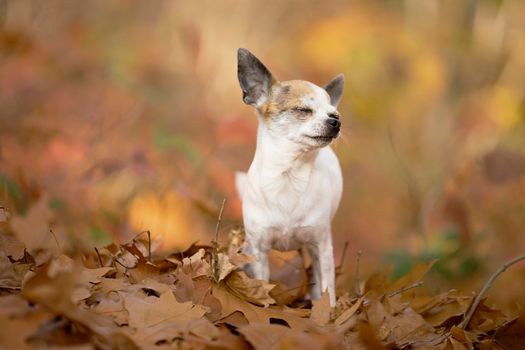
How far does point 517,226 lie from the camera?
6.98 m

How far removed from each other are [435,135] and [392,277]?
5.53 metres

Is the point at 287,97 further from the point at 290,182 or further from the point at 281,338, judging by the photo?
the point at 281,338

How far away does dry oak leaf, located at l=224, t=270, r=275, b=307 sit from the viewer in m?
2.51

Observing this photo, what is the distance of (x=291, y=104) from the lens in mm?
2941

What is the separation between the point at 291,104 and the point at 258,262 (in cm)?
69

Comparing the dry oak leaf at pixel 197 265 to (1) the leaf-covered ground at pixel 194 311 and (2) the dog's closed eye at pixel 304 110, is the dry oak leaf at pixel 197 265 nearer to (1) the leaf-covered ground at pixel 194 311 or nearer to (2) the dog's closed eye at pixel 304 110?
(1) the leaf-covered ground at pixel 194 311

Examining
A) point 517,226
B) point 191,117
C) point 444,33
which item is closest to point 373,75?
point 444,33

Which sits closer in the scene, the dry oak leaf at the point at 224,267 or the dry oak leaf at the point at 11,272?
the dry oak leaf at the point at 11,272

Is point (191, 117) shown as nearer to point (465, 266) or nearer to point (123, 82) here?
point (123, 82)

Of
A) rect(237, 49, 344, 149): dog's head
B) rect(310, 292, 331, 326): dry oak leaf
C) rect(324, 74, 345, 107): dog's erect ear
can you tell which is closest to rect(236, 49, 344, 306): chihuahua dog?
rect(237, 49, 344, 149): dog's head

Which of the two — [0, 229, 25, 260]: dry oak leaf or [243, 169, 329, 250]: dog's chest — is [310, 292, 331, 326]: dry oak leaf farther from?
[0, 229, 25, 260]: dry oak leaf

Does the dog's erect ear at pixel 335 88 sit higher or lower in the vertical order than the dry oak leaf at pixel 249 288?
higher

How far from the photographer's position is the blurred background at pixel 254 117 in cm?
583

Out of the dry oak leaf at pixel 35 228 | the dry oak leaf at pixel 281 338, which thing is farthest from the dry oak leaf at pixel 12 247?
the dry oak leaf at pixel 281 338
